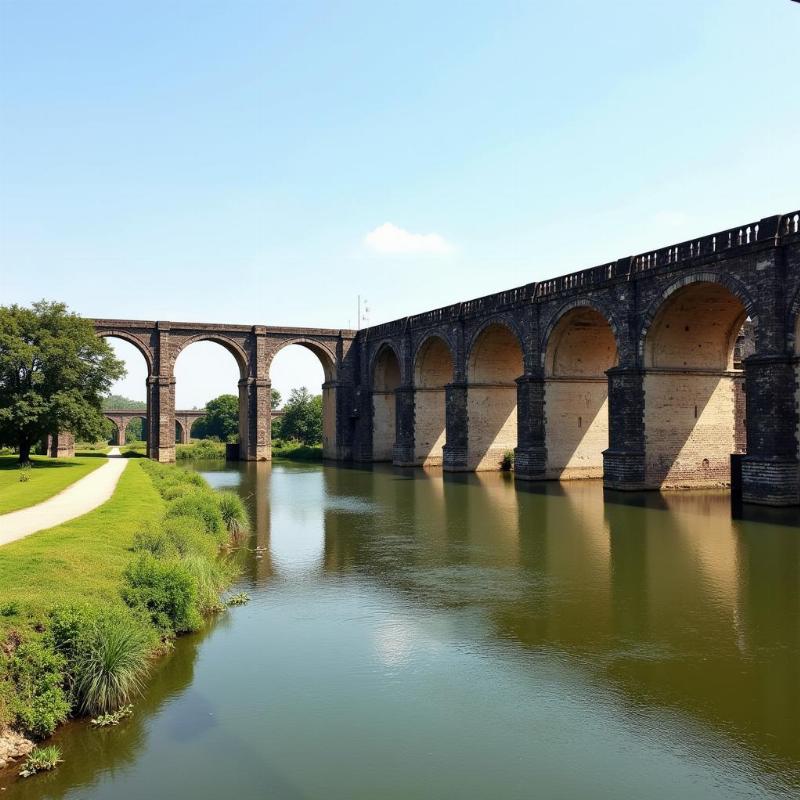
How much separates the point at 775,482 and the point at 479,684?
16.7 metres

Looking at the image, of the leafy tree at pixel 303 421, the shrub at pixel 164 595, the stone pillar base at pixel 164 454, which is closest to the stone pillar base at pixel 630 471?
the shrub at pixel 164 595

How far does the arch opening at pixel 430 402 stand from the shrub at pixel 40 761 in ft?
126

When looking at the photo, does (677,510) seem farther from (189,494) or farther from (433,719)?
(433,719)

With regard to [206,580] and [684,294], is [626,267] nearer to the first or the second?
[684,294]

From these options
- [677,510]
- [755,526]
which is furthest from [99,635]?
[677,510]

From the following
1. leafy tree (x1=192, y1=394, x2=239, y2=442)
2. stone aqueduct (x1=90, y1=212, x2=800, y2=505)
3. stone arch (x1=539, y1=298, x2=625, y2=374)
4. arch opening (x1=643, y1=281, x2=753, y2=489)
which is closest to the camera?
stone aqueduct (x1=90, y1=212, x2=800, y2=505)

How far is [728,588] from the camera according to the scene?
13.0m

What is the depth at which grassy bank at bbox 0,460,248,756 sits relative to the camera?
7.84 metres

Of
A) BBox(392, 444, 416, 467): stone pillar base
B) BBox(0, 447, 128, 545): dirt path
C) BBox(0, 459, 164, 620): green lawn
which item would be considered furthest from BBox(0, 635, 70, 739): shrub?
BBox(392, 444, 416, 467): stone pillar base

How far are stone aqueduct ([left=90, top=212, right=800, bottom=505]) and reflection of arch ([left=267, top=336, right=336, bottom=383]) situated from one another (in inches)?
48.6

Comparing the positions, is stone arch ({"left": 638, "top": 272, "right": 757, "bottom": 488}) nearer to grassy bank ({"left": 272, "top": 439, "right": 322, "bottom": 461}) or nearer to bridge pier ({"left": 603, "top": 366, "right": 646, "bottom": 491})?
bridge pier ({"left": 603, "top": 366, "right": 646, "bottom": 491})

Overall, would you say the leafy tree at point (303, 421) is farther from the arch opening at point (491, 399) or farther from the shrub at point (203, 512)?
the shrub at point (203, 512)

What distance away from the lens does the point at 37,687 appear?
7.77m

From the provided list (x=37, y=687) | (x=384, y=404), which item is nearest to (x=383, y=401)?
(x=384, y=404)
